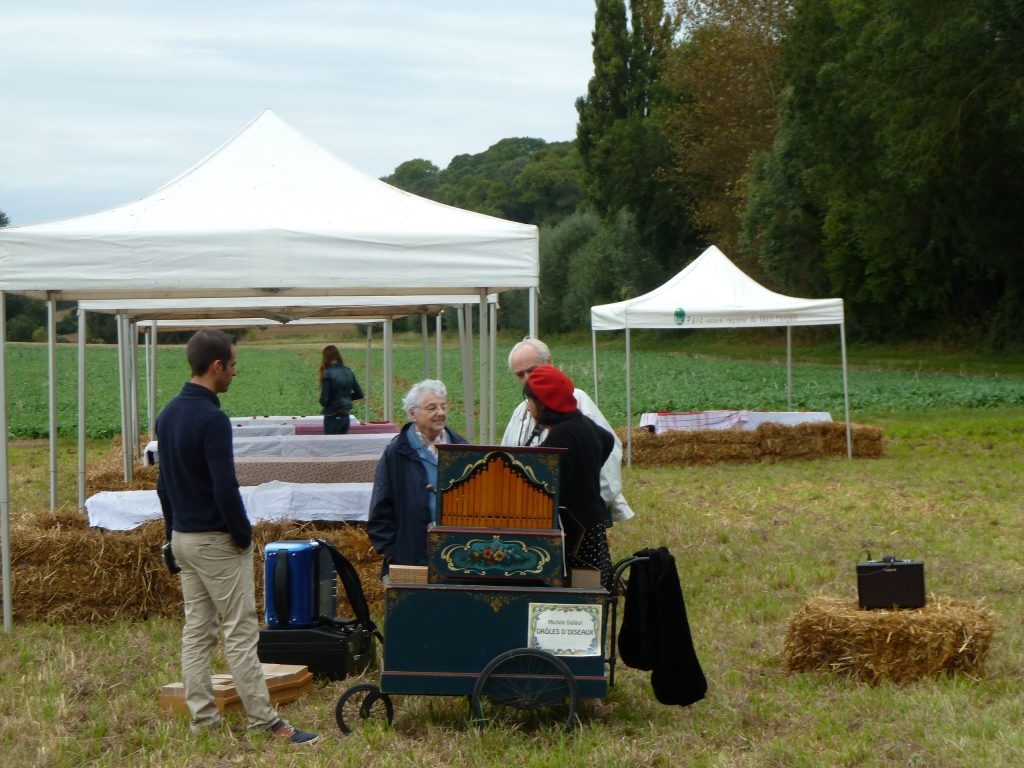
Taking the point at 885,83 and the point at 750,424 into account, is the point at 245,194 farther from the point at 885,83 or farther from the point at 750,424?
the point at 885,83

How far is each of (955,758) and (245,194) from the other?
5998 millimetres

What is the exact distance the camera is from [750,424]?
64.2ft

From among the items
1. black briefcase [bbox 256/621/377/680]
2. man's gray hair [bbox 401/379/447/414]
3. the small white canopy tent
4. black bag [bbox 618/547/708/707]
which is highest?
the small white canopy tent

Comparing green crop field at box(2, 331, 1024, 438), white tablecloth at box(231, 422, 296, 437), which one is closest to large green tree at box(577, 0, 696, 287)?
green crop field at box(2, 331, 1024, 438)

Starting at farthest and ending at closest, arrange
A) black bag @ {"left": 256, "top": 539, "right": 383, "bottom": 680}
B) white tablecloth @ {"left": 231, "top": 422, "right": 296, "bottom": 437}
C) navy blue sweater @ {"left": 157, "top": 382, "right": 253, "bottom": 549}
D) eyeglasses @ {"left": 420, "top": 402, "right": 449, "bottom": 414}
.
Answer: white tablecloth @ {"left": 231, "top": 422, "right": 296, "bottom": 437} → black bag @ {"left": 256, "top": 539, "right": 383, "bottom": 680} → eyeglasses @ {"left": 420, "top": 402, "right": 449, "bottom": 414} → navy blue sweater @ {"left": 157, "top": 382, "right": 253, "bottom": 549}

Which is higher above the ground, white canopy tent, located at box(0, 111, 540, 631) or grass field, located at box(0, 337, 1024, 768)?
white canopy tent, located at box(0, 111, 540, 631)

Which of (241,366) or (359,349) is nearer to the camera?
(241,366)

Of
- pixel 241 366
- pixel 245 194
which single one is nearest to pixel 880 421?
pixel 245 194

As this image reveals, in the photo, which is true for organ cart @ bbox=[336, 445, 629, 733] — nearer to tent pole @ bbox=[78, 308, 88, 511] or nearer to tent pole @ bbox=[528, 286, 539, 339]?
tent pole @ bbox=[528, 286, 539, 339]

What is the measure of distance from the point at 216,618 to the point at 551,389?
1841 millimetres

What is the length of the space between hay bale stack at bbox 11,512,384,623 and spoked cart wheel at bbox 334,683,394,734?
2.37 m

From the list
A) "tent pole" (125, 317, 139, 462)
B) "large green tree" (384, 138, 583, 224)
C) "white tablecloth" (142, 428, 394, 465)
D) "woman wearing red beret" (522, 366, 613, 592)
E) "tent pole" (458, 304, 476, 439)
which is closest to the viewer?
"woman wearing red beret" (522, 366, 613, 592)

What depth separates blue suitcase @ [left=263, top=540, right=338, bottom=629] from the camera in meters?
6.84

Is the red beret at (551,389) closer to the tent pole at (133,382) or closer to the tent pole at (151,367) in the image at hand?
the tent pole at (133,382)
